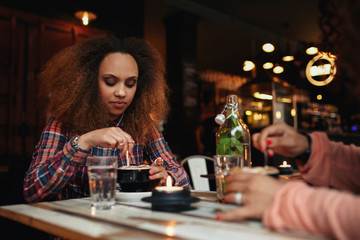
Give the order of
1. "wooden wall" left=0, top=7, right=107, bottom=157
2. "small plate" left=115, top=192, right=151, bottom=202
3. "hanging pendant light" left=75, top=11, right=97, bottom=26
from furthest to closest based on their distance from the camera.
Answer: "hanging pendant light" left=75, top=11, right=97, bottom=26, "wooden wall" left=0, top=7, right=107, bottom=157, "small plate" left=115, top=192, right=151, bottom=202

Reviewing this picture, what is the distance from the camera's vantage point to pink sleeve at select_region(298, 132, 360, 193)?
A: 3.65ft

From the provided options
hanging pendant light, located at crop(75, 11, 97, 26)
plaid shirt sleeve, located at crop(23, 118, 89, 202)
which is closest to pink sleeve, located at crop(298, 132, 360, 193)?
plaid shirt sleeve, located at crop(23, 118, 89, 202)

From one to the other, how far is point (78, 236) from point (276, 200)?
45 cm

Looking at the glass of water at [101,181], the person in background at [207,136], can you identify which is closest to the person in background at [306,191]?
the glass of water at [101,181]

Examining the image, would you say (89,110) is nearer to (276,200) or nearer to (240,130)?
(240,130)

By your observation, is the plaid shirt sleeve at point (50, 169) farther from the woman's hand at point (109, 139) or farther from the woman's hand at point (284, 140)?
the woman's hand at point (284, 140)

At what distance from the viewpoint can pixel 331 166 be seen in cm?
112

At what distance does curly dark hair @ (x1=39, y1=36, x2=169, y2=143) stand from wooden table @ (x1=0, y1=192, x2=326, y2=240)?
2.18 ft

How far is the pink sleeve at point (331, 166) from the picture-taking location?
1.11 m

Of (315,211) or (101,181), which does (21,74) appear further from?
(315,211)

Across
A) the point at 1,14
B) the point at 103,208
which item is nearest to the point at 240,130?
the point at 103,208

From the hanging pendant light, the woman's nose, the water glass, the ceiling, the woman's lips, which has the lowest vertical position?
the water glass

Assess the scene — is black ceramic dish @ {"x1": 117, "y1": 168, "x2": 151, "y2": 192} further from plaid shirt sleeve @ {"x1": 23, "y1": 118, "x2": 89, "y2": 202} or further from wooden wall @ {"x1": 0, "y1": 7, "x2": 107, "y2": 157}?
wooden wall @ {"x1": 0, "y1": 7, "x2": 107, "y2": 157}

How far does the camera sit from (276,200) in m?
0.74
